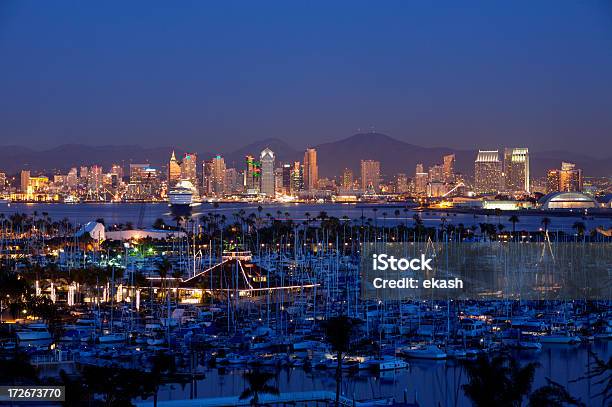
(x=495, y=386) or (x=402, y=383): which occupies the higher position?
(x=495, y=386)

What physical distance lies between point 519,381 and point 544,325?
11599 millimetres

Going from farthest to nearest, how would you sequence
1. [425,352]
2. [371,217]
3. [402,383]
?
[371,217], [425,352], [402,383]

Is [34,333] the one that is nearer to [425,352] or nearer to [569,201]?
[425,352]

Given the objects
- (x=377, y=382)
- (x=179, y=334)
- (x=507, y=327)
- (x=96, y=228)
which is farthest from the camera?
(x=96, y=228)

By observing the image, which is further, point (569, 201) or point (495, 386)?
point (569, 201)

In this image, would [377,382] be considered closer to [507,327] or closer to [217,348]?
[217,348]

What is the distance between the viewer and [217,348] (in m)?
20.1

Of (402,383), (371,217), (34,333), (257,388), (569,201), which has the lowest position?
(402,383)

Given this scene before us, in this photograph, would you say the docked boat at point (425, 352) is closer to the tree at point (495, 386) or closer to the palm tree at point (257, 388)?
the palm tree at point (257, 388)

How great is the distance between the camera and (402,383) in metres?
18.1

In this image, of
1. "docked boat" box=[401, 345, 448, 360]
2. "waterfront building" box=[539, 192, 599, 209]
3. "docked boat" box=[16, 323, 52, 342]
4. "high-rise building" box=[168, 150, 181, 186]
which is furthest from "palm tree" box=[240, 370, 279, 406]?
"high-rise building" box=[168, 150, 181, 186]

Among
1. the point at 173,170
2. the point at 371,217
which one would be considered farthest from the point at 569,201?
the point at 173,170

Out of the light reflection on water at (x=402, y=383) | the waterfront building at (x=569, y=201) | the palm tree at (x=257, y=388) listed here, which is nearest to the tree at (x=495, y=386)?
the palm tree at (x=257, y=388)

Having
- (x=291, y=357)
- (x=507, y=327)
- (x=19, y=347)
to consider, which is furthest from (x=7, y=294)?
(x=507, y=327)
